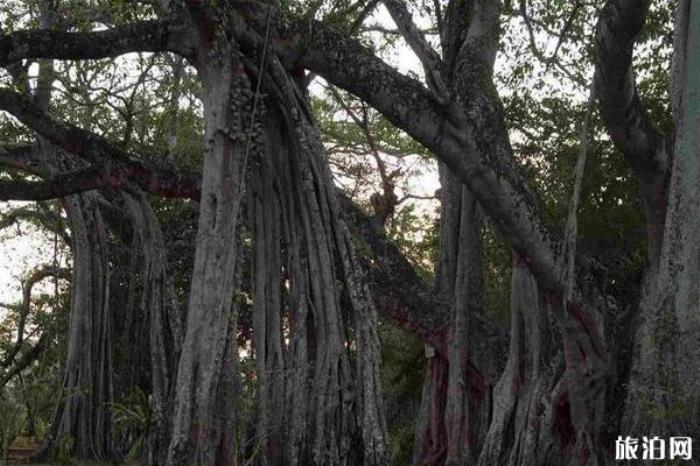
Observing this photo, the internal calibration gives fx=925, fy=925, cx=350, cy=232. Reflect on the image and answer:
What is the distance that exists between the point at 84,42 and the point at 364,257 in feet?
10.8

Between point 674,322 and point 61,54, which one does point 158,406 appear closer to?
point 61,54

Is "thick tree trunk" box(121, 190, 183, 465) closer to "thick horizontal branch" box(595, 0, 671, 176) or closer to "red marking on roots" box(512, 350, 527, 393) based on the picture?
"red marking on roots" box(512, 350, 527, 393)

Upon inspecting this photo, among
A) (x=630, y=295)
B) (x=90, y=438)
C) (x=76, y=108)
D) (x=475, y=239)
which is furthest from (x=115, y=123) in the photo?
(x=630, y=295)

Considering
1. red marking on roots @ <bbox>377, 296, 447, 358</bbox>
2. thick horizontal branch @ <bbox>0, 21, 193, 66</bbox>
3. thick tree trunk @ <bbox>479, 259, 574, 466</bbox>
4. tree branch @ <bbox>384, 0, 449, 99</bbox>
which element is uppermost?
tree branch @ <bbox>384, 0, 449, 99</bbox>

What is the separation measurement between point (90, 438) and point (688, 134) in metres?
5.27

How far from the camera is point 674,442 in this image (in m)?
4.94

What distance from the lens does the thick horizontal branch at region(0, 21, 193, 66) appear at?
15.4ft

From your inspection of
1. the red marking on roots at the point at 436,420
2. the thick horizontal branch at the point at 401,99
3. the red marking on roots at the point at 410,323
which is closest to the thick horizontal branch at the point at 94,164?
the thick horizontal branch at the point at 401,99

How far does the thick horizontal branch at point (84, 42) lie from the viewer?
468cm

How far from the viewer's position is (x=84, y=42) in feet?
15.4
